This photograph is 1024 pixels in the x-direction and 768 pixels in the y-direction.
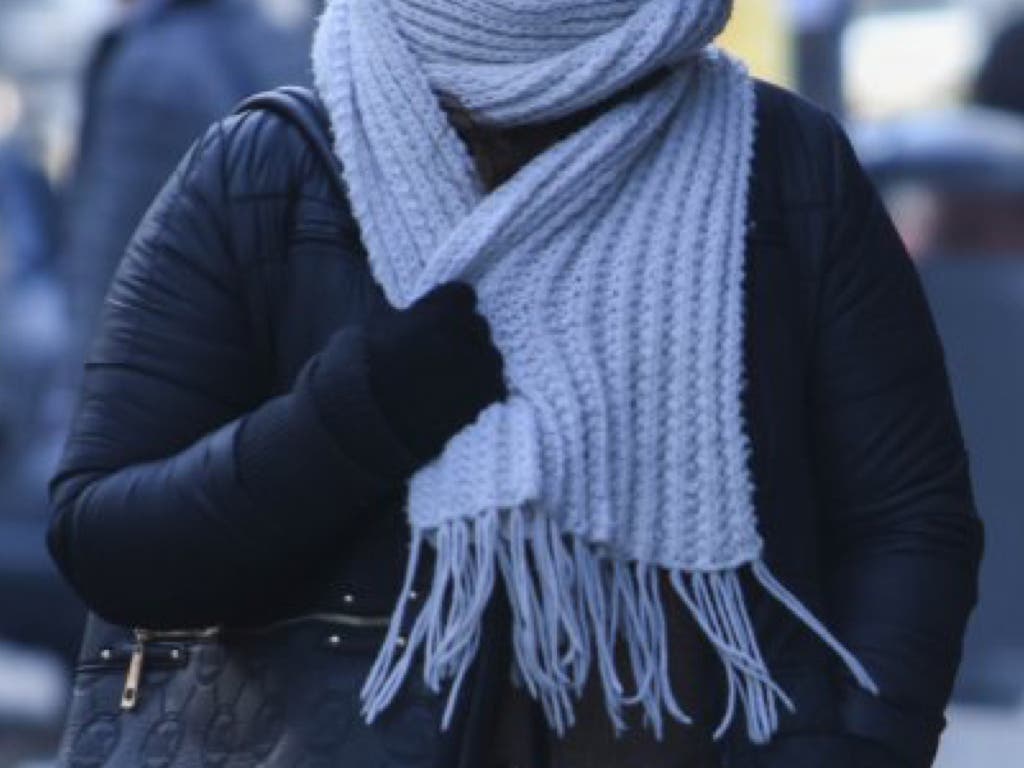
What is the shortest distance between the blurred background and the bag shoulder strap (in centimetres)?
264

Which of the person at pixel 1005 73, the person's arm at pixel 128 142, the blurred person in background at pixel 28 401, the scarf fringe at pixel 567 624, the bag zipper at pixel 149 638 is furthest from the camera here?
the person at pixel 1005 73

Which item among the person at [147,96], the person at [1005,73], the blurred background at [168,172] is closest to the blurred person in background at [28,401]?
the blurred background at [168,172]

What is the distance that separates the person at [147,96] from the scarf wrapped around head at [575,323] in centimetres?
268

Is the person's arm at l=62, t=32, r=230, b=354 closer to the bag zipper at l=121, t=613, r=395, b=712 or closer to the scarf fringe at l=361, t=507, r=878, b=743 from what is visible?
the bag zipper at l=121, t=613, r=395, b=712

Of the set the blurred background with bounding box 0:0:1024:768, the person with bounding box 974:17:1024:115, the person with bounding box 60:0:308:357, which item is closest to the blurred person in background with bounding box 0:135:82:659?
the blurred background with bounding box 0:0:1024:768

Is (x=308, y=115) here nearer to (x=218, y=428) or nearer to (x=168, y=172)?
(x=218, y=428)

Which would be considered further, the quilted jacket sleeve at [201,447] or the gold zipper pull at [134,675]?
the gold zipper pull at [134,675]

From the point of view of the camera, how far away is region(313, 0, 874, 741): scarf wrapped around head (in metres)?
2.88


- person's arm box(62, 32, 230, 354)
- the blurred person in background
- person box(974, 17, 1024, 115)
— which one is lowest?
the blurred person in background

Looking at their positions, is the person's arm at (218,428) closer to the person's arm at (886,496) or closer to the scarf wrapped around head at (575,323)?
the scarf wrapped around head at (575,323)

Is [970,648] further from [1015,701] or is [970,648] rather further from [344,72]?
[344,72]

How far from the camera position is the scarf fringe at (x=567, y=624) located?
113 inches

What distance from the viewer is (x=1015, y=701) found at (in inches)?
291

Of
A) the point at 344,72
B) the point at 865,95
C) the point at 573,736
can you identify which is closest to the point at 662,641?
the point at 573,736
